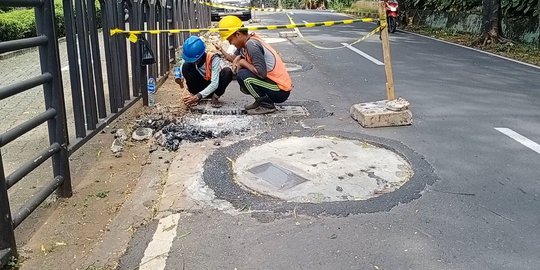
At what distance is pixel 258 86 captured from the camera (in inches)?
232

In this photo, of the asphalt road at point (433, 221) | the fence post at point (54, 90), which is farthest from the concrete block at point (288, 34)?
the fence post at point (54, 90)

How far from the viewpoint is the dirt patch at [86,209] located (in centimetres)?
306

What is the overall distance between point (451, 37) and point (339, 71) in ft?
27.5

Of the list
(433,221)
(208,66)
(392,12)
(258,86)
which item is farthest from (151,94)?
(392,12)

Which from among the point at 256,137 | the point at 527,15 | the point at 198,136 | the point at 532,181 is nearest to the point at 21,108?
the point at 198,136

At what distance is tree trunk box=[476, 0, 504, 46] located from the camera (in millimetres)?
13062

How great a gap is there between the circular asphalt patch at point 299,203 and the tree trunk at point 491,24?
9790 mm

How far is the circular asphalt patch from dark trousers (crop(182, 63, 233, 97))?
1683 mm

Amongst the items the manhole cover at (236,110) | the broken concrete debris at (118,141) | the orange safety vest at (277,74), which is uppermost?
the orange safety vest at (277,74)

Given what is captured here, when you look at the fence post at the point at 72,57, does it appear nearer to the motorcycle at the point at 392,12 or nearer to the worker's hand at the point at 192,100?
the worker's hand at the point at 192,100

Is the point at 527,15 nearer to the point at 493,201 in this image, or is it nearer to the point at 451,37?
the point at 451,37

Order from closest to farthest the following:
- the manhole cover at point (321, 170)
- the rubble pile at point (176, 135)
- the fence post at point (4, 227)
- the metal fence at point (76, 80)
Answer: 1. the fence post at point (4, 227)
2. the metal fence at point (76, 80)
3. the manhole cover at point (321, 170)
4. the rubble pile at point (176, 135)

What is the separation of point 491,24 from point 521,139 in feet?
30.1

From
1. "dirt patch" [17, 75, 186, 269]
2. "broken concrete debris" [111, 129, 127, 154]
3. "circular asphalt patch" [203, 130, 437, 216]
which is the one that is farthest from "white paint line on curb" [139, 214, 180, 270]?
"broken concrete debris" [111, 129, 127, 154]
